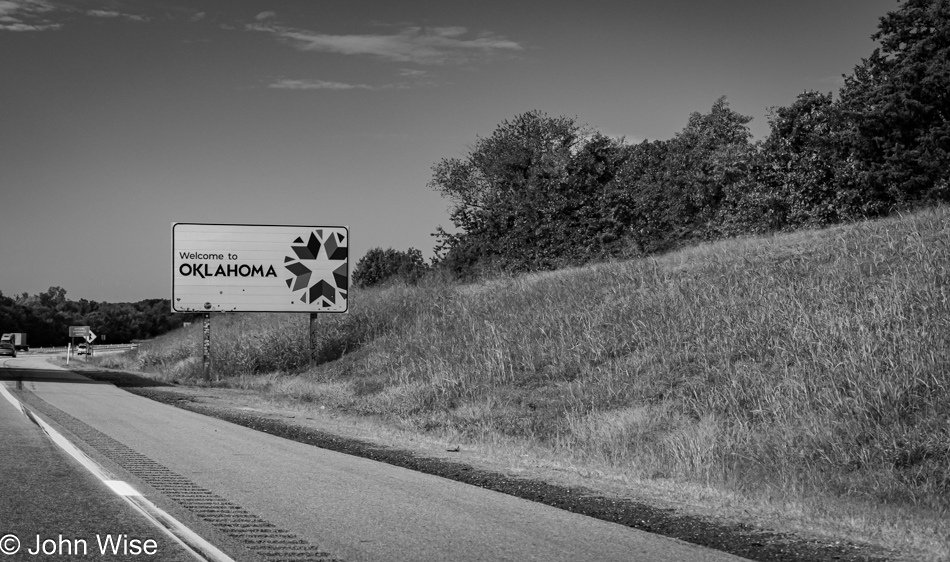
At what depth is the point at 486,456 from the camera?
42.0ft

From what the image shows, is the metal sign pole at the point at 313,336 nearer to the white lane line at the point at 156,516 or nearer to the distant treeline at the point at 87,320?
the white lane line at the point at 156,516

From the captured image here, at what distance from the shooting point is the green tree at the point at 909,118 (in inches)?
1607

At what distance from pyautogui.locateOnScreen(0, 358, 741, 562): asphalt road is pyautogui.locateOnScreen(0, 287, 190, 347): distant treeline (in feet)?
440

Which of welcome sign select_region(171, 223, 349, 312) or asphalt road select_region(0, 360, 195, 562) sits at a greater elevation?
welcome sign select_region(171, 223, 349, 312)

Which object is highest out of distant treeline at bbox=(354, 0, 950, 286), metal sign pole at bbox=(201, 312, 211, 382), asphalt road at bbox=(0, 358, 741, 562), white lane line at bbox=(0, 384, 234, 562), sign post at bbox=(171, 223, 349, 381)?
distant treeline at bbox=(354, 0, 950, 286)

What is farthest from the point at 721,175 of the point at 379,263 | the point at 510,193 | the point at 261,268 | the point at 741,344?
the point at 379,263

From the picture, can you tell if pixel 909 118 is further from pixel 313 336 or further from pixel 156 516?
pixel 156 516

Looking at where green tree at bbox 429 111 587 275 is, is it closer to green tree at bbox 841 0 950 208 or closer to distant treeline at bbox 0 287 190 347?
green tree at bbox 841 0 950 208

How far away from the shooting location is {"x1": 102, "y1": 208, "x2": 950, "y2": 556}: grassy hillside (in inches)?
436

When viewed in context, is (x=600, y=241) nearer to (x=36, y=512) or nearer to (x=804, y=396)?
(x=804, y=396)

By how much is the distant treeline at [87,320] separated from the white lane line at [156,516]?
13474cm

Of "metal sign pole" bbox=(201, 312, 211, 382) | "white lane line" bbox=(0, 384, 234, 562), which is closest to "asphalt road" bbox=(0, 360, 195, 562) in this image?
"white lane line" bbox=(0, 384, 234, 562)

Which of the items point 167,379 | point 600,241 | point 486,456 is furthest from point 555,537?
point 600,241

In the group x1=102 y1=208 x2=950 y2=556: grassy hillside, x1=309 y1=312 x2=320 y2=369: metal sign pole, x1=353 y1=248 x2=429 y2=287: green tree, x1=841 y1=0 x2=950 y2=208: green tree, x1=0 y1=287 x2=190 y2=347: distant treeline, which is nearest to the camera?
x1=102 y1=208 x2=950 y2=556: grassy hillside
